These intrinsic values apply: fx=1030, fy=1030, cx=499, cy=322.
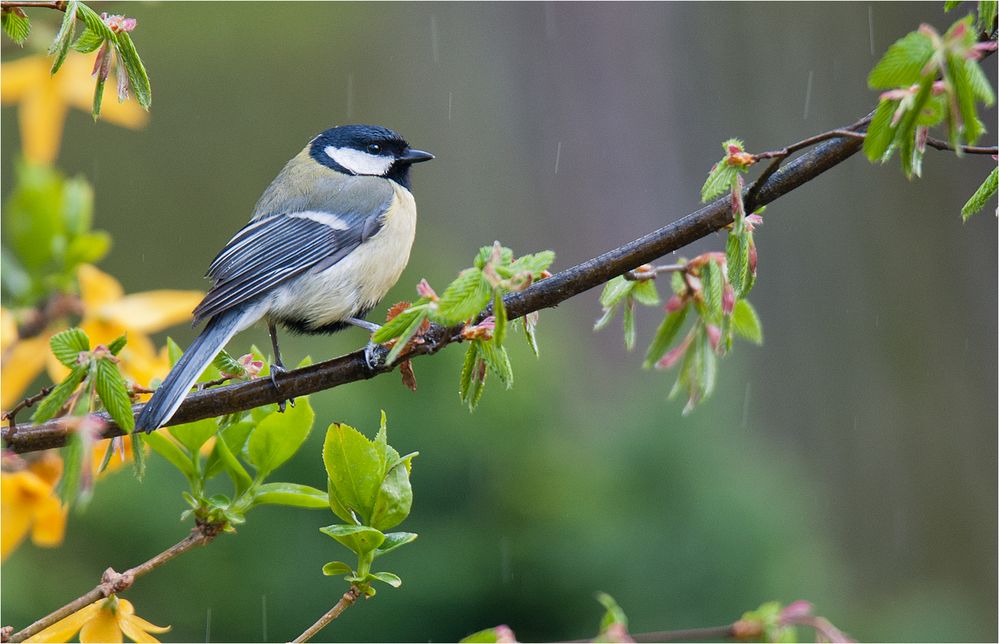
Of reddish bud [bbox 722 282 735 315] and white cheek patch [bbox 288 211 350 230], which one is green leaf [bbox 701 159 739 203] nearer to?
reddish bud [bbox 722 282 735 315]

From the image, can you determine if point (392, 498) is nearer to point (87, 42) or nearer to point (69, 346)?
point (69, 346)

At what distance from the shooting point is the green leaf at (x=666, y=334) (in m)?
1.44

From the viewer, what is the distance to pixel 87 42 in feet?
4.10

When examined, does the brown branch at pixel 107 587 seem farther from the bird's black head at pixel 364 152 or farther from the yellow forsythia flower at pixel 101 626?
the bird's black head at pixel 364 152

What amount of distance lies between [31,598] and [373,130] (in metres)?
1.65

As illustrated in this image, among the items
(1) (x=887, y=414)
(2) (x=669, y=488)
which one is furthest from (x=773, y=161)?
(1) (x=887, y=414)

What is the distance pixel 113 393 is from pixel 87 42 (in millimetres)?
427

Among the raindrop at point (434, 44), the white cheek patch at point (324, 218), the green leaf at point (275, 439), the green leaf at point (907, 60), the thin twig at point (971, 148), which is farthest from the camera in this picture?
the raindrop at point (434, 44)

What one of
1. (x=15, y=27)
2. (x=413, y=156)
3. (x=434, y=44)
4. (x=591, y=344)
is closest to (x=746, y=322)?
(x=15, y=27)

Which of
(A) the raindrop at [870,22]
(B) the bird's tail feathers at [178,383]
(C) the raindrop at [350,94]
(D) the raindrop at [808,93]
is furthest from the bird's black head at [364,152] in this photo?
(C) the raindrop at [350,94]

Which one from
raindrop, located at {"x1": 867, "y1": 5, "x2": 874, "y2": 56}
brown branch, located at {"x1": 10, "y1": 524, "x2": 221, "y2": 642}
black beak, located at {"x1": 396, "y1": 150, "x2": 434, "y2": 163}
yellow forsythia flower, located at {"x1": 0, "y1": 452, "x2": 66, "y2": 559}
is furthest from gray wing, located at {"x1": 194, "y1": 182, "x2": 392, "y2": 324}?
raindrop, located at {"x1": 867, "y1": 5, "x2": 874, "y2": 56}

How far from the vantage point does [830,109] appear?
736 cm

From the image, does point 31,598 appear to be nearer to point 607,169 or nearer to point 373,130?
point 373,130

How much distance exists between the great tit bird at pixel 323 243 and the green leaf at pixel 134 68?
2.84 ft
